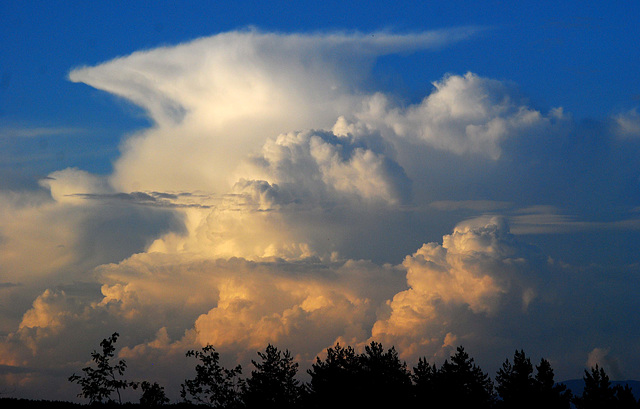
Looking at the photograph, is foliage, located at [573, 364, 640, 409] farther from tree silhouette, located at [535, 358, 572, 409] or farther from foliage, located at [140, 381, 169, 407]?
foliage, located at [140, 381, 169, 407]

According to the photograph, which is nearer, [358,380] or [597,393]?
[597,393]

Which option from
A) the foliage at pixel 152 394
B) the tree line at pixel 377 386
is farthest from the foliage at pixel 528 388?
the foliage at pixel 152 394

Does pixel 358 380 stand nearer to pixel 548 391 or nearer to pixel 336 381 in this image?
pixel 336 381

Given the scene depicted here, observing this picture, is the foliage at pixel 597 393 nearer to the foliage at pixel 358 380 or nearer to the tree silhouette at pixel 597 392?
the tree silhouette at pixel 597 392

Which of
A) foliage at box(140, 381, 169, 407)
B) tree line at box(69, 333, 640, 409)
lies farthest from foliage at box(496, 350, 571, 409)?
foliage at box(140, 381, 169, 407)

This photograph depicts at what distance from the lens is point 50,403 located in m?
58.7

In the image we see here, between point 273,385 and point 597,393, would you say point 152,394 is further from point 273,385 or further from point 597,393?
point 597,393

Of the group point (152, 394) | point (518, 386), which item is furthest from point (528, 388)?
point (152, 394)

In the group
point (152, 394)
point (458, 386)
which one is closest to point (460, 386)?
point (458, 386)

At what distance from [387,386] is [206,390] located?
983 inches

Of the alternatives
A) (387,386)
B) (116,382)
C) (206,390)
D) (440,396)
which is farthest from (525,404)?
(116,382)

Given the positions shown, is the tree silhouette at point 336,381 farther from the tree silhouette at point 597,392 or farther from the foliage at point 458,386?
the tree silhouette at point 597,392

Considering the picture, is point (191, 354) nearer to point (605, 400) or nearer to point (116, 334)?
point (116, 334)

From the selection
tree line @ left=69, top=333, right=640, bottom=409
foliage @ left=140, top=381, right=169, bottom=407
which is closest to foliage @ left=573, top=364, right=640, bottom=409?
tree line @ left=69, top=333, right=640, bottom=409
